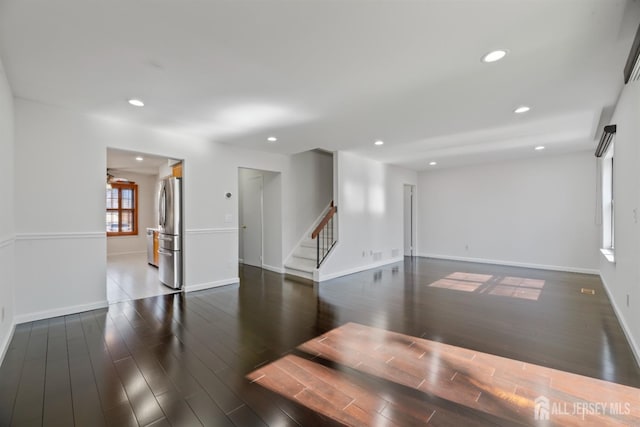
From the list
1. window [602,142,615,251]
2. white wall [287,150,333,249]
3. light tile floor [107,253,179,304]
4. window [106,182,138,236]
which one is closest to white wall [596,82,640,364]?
window [602,142,615,251]

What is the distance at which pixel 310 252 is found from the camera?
6.11 metres

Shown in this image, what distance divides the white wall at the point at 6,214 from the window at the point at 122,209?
21.5ft

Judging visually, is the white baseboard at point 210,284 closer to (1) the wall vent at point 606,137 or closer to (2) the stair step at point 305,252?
(2) the stair step at point 305,252

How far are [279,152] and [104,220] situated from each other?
316 cm

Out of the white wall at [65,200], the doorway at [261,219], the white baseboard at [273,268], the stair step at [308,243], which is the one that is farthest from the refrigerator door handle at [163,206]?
the stair step at [308,243]

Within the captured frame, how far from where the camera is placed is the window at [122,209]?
8806 mm

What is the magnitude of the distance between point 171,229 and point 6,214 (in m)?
2.02

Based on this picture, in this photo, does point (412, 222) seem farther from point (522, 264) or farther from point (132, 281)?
point (132, 281)

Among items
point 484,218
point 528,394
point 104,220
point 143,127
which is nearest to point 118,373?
point 104,220

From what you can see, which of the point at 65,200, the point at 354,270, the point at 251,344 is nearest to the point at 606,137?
the point at 354,270

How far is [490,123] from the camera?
13.0 ft

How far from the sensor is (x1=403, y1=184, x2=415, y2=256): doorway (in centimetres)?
822

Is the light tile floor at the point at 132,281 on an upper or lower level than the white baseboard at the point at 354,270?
lower

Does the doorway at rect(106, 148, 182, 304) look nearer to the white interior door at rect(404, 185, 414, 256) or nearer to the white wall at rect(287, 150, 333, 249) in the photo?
the white wall at rect(287, 150, 333, 249)
